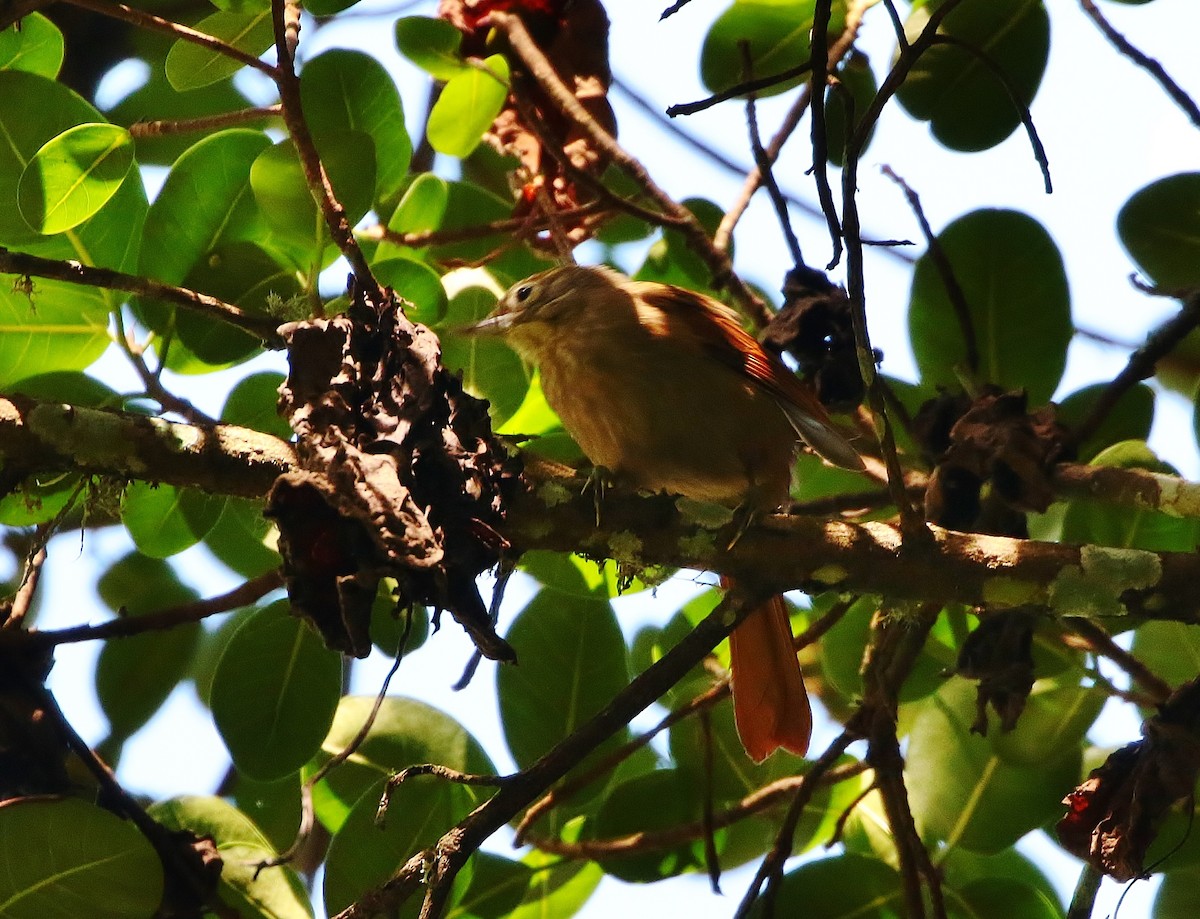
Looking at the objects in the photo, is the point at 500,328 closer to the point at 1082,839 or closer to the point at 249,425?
the point at 249,425

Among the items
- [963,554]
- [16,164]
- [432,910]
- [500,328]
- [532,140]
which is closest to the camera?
[432,910]

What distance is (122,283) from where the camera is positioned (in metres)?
2.47

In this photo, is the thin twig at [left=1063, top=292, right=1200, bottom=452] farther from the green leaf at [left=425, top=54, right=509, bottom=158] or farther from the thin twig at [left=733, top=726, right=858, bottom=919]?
the green leaf at [left=425, top=54, right=509, bottom=158]

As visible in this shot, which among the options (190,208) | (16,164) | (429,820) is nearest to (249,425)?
(190,208)

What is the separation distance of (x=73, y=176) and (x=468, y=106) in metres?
1.07

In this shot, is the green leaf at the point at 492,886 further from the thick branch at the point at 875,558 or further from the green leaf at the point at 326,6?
the green leaf at the point at 326,6

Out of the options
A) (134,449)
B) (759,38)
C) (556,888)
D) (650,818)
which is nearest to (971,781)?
(650,818)

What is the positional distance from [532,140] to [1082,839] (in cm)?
228

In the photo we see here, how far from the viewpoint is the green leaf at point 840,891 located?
114 inches

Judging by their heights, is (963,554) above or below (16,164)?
below

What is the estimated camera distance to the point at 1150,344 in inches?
112

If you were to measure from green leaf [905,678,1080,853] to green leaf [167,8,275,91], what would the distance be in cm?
235

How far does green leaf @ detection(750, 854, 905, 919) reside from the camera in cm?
289

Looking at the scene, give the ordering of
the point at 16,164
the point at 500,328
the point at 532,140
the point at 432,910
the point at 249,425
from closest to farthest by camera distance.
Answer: the point at 432,910
the point at 16,164
the point at 249,425
the point at 500,328
the point at 532,140
